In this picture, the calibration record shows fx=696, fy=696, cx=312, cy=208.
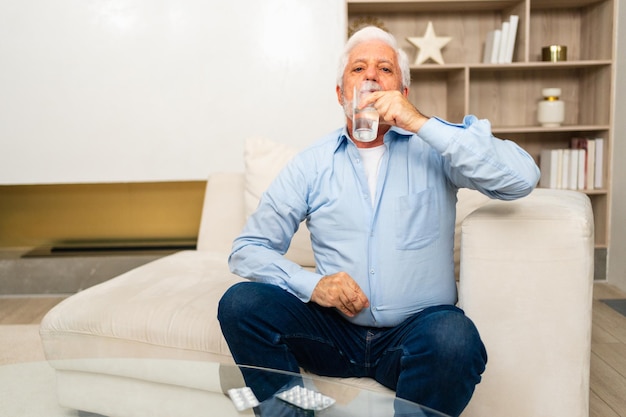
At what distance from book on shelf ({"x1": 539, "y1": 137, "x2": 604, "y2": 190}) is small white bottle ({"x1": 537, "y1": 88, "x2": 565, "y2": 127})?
0.16 m

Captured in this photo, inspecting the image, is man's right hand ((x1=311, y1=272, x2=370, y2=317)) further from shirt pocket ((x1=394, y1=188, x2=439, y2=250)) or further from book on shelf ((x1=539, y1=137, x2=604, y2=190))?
book on shelf ((x1=539, y1=137, x2=604, y2=190))

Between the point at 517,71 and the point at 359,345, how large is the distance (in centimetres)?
280

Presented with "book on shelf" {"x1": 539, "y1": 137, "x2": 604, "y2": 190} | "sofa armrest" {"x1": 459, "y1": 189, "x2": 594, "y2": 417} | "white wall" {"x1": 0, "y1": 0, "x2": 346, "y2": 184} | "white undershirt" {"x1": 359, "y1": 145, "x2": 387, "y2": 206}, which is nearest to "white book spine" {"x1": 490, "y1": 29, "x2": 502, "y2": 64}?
"book on shelf" {"x1": 539, "y1": 137, "x2": 604, "y2": 190}

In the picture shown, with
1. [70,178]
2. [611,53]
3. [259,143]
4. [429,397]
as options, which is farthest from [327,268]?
[611,53]

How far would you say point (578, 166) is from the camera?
12.2 ft

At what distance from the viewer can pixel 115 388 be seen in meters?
1.36

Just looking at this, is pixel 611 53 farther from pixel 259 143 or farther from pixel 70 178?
Result: pixel 70 178

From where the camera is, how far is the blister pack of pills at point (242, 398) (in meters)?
1.19

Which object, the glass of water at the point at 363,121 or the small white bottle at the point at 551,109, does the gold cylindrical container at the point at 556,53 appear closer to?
the small white bottle at the point at 551,109

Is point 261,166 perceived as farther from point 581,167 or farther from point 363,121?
point 581,167

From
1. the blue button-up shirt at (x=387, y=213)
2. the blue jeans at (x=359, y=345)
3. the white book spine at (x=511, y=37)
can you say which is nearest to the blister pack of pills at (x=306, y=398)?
the blue jeans at (x=359, y=345)

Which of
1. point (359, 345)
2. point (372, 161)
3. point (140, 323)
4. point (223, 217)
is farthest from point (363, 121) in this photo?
point (223, 217)

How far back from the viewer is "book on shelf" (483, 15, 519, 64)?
11.9 feet

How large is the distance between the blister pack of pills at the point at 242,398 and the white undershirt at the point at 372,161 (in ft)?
2.27
